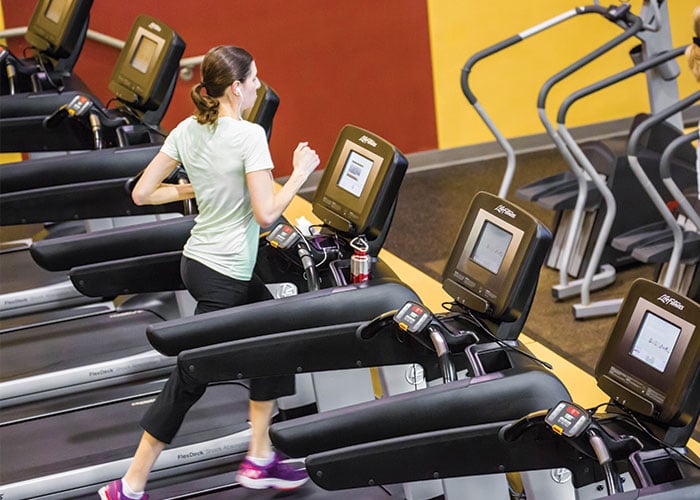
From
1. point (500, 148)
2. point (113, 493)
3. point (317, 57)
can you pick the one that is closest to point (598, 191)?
point (500, 148)

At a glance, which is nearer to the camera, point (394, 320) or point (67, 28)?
point (394, 320)

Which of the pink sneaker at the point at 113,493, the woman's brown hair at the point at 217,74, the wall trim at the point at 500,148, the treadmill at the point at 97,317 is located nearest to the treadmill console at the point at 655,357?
the woman's brown hair at the point at 217,74

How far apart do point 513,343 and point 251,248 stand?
898 millimetres

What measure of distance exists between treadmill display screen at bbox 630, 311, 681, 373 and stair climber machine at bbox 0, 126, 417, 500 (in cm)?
73

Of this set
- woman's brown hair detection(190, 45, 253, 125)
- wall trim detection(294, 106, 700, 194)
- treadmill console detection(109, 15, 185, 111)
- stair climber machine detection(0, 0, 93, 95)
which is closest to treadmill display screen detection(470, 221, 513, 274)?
woman's brown hair detection(190, 45, 253, 125)

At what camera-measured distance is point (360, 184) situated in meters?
3.26

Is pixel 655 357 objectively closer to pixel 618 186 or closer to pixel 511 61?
pixel 618 186

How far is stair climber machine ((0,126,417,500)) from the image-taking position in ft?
10.0

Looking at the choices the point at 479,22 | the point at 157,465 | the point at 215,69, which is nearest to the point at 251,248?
the point at 215,69

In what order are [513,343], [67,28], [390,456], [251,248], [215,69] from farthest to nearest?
1. [67,28]
2. [251,248]
3. [215,69]
4. [513,343]
5. [390,456]

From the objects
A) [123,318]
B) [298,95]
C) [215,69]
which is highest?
[215,69]

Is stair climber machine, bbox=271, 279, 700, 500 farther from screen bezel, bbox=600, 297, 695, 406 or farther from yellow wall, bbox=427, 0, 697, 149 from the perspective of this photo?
yellow wall, bbox=427, 0, 697, 149

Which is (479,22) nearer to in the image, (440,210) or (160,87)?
(440,210)

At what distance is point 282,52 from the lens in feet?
22.1
